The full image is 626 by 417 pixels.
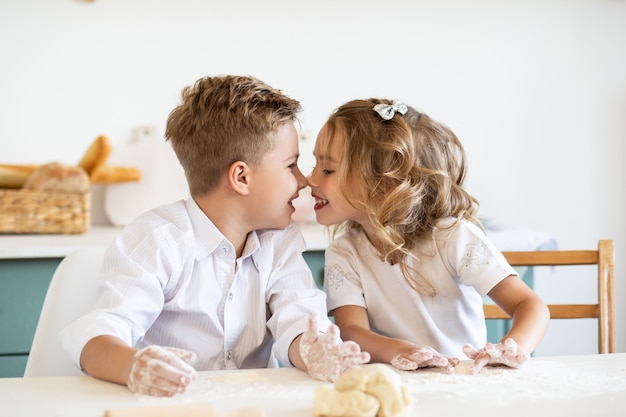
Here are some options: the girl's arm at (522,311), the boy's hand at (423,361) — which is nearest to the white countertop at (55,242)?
the girl's arm at (522,311)

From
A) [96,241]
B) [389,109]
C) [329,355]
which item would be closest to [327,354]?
[329,355]

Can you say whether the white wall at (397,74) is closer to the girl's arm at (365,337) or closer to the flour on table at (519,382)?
the girl's arm at (365,337)

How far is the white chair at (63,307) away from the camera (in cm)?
118

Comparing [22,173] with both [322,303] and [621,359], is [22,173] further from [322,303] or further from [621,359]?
[621,359]

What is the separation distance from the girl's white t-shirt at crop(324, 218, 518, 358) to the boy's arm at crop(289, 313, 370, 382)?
15.5 inches

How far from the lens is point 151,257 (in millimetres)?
1186

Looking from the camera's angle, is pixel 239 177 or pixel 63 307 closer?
pixel 63 307

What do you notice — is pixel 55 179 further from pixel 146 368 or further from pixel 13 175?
pixel 146 368

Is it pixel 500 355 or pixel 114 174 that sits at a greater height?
pixel 114 174

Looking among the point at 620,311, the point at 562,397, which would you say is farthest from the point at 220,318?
the point at 620,311

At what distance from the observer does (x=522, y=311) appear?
1233 mm

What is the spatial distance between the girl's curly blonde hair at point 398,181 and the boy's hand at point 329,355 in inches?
16.1

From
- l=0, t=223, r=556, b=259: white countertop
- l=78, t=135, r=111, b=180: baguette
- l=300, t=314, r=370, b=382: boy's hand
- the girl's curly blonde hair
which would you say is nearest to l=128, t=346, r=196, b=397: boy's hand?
l=300, t=314, r=370, b=382: boy's hand

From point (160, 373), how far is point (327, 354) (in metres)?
0.21
